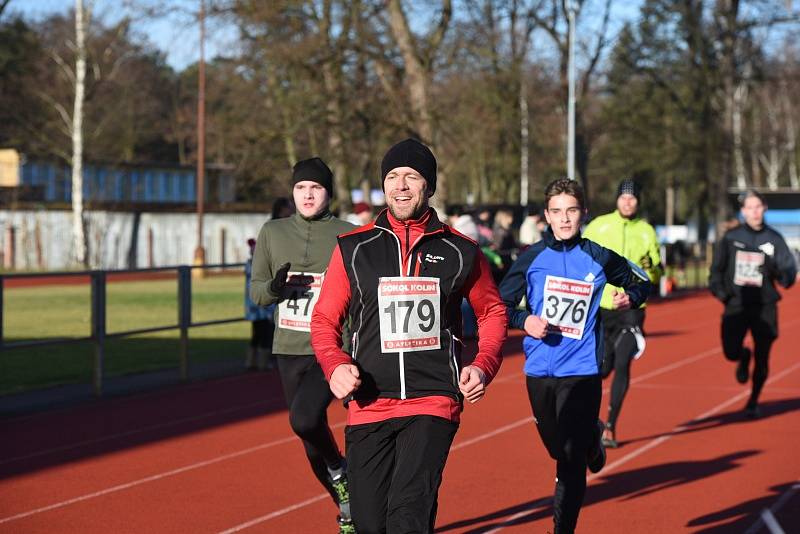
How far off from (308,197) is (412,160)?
2453mm

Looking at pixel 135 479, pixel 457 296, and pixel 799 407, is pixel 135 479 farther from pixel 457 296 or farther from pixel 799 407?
pixel 799 407

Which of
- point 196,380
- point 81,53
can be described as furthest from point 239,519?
point 81,53

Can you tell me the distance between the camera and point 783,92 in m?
81.6

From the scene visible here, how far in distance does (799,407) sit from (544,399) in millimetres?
6833

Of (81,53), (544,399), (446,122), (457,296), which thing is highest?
(81,53)

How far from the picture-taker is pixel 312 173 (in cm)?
723

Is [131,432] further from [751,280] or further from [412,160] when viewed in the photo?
[412,160]

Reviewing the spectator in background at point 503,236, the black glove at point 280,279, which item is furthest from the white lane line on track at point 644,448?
the spectator in background at point 503,236

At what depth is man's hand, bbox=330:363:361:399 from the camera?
4699 mm

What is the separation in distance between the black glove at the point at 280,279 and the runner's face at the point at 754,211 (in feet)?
18.7

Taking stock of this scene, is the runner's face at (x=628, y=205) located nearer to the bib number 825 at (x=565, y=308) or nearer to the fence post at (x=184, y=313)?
the bib number 825 at (x=565, y=308)

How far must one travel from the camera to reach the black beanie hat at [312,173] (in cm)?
723

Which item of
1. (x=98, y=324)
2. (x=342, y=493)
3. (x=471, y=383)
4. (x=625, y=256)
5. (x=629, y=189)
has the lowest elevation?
(x=342, y=493)

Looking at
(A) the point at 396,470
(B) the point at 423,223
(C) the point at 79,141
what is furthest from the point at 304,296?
(C) the point at 79,141
